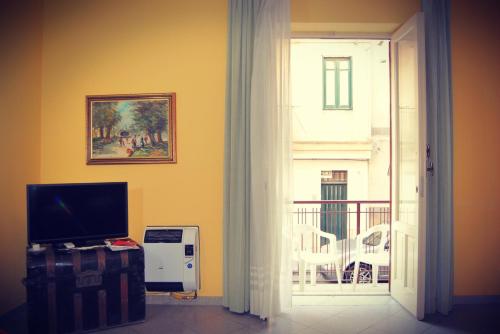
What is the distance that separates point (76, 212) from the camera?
272 cm

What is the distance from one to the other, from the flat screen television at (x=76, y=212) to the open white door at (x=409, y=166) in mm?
2433

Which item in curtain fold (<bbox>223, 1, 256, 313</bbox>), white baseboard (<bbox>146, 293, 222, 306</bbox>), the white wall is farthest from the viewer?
the white wall

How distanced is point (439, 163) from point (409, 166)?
9.9 inches

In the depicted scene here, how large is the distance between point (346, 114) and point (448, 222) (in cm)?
650

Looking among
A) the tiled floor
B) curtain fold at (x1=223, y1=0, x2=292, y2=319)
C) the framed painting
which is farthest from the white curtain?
the framed painting

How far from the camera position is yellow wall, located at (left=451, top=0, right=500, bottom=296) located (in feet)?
10.2

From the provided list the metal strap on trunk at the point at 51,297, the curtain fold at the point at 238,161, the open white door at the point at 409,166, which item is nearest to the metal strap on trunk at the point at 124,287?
the metal strap on trunk at the point at 51,297

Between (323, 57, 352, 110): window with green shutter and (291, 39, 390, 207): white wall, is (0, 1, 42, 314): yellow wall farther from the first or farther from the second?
(323, 57, 352, 110): window with green shutter

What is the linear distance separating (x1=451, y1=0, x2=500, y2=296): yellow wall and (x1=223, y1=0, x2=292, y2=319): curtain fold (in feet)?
5.39

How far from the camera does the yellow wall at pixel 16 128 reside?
2736mm

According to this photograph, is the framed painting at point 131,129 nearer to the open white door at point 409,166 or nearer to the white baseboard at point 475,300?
the open white door at point 409,166

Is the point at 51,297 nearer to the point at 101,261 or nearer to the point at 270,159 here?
the point at 101,261

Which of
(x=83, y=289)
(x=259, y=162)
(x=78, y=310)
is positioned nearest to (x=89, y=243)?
(x=83, y=289)

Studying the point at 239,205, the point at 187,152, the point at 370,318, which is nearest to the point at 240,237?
the point at 239,205
